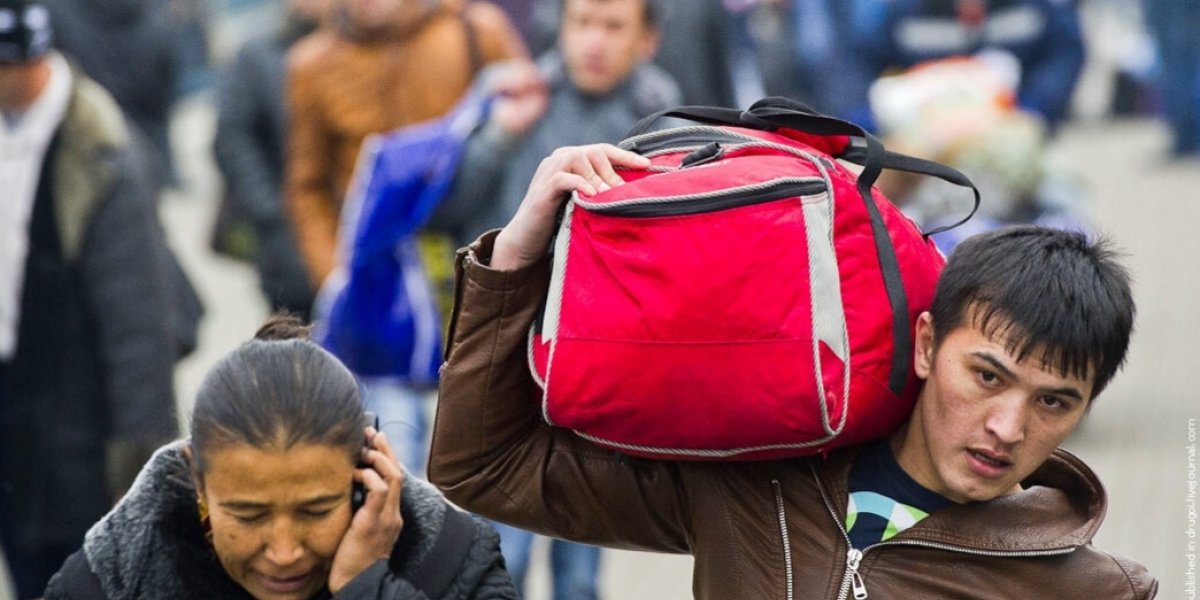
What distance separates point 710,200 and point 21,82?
3.39 m

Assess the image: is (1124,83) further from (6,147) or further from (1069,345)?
(1069,345)

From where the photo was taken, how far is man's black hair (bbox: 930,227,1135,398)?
301 cm

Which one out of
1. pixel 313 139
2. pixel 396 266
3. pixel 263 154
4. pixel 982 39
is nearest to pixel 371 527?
pixel 396 266

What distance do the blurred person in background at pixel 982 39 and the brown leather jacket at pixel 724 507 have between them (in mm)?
6630

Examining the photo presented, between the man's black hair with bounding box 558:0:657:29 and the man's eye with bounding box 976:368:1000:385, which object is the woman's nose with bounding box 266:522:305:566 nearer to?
the man's eye with bounding box 976:368:1000:385

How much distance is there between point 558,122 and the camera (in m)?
6.44

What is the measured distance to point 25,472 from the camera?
5926mm

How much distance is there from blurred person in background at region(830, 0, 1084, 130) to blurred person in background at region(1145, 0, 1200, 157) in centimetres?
432

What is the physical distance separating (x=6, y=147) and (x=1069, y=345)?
3602mm

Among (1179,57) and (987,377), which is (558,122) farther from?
(1179,57)

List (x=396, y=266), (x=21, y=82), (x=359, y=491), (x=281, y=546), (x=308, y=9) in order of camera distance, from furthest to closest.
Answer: (x=308, y=9) < (x=396, y=266) < (x=21, y=82) < (x=359, y=491) < (x=281, y=546)

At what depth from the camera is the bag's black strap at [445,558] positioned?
3.21 metres

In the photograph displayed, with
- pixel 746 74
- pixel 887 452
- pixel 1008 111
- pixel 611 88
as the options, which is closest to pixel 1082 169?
pixel 746 74

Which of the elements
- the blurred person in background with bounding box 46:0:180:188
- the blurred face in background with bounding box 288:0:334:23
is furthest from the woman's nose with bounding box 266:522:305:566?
the blurred person in background with bounding box 46:0:180:188
